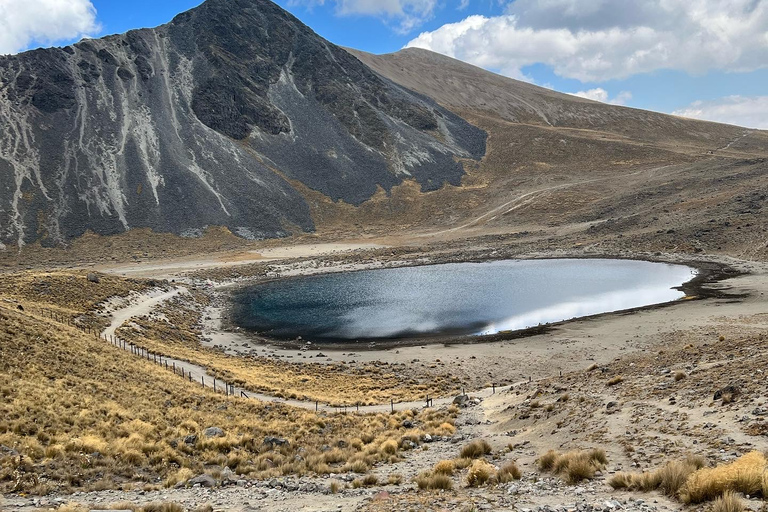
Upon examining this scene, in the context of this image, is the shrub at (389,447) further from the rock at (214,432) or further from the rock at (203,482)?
the rock at (214,432)

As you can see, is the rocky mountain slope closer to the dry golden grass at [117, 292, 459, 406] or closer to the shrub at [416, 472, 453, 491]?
the dry golden grass at [117, 292, 459, 406]

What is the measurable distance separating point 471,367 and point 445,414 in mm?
11305

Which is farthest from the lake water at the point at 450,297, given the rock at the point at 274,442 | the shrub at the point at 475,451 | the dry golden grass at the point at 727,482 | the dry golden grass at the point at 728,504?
the dry golden grass at the point at 728,504

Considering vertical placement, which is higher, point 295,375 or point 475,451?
point 475,451

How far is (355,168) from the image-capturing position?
11875 centimetres

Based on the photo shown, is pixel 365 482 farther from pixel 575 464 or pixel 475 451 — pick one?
pixel 575 464

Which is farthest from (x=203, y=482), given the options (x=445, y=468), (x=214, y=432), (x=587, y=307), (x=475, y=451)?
(x=587, y=307)

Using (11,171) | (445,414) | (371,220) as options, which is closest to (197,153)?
(11,171)

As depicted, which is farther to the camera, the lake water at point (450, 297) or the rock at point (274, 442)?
the lake water at point (450, 297)

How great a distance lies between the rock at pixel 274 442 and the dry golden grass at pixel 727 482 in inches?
485

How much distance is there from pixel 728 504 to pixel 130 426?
1659 cm

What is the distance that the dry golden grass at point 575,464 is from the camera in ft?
35.2

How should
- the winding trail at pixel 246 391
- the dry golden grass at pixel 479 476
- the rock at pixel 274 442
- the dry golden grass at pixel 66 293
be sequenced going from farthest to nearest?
1. the dry golden grass at pixel 66 293
2. the winding trail at pixel 246 391
3. the rock at pixel 274 442
4. the dry golden grass at pixel 479 476

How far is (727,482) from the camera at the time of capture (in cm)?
798
